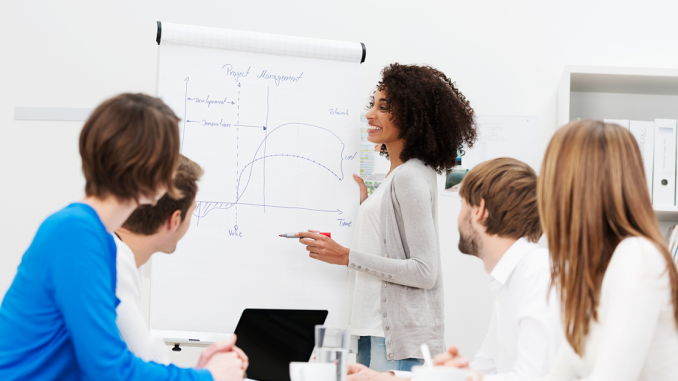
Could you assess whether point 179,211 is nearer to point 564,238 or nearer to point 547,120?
point 564,238

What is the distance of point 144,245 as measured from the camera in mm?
1173

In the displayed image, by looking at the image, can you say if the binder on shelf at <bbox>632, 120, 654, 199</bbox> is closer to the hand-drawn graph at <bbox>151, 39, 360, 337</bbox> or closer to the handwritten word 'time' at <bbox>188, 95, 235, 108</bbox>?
the hand-drawn graph at <bbox>151, 39, 360, 337</bbox>

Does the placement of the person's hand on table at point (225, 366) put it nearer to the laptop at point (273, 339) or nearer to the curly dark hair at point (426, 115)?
the laptop at point (273, 339)

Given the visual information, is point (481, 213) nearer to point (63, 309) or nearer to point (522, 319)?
point (522, 319)

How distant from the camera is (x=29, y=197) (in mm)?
2311

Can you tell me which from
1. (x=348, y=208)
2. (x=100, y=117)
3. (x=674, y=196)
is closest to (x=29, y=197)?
(x=348, y=208)

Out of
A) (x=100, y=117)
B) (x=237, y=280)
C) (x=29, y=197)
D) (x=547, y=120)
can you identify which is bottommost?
(x=237, y=280)

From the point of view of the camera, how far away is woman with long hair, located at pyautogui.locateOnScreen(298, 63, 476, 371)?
167 cm

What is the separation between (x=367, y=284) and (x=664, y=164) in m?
1.31

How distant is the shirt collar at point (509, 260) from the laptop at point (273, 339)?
1.47 ft

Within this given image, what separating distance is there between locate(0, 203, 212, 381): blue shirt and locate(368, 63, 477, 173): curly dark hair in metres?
1.19

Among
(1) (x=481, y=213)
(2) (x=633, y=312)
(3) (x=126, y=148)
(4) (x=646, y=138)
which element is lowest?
(2) (x=633, y=312)

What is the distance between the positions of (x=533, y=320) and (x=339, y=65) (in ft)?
4.26

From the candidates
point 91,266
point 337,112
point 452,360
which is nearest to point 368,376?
point 452,360
